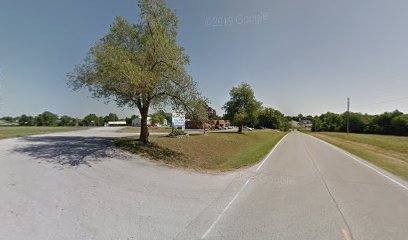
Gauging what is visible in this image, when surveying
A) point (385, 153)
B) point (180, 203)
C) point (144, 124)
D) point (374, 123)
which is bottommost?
point (385, 153)

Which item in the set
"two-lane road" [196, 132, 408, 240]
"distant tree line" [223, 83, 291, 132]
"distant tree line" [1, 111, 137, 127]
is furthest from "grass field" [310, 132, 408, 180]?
"distant tree line" [1, 111, 137, 127]

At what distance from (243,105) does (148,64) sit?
37310 mm

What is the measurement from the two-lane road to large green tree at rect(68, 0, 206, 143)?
7974mm

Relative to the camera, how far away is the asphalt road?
4.64 metres

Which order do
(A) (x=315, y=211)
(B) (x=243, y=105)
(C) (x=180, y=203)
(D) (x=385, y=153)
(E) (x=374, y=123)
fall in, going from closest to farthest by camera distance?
(A) (x=315, y=211)
(C) (x=180, y=203)
(D) (x=385, y=153)
(B) (x=243, y=105)
(E) (x=374, y=123)

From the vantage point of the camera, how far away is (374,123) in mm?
86438

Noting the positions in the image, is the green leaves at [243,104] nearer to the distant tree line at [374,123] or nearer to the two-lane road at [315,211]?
the two-lane road at [315,211]

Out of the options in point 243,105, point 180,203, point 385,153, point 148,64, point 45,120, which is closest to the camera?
point 180,203

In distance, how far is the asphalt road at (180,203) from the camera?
4.64 m

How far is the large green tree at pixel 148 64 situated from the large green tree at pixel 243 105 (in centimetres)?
3381

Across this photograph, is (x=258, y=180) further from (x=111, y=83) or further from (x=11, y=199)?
(x=111, y=83)

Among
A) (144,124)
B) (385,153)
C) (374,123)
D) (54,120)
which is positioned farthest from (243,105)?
(54,120)

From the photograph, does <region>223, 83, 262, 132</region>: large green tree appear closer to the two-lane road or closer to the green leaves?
the green leaves

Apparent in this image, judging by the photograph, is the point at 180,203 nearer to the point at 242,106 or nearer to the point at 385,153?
the point at 385,153
